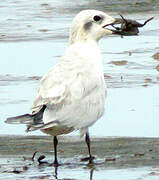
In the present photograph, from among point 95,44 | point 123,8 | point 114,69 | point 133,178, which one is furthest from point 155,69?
point 123,8

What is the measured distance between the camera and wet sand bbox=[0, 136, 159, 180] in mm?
8602

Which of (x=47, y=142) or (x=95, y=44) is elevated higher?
(x=95, y=44)

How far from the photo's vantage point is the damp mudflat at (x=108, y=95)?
8.80 meters

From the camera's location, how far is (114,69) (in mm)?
13531

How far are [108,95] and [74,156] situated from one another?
9.06ft

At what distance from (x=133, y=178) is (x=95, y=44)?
1.89 meters

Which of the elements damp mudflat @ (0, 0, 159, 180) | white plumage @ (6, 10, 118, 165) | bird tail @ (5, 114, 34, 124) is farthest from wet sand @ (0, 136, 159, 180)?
bird tail @ (5, 114, 34, 124)

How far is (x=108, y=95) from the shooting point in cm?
1191

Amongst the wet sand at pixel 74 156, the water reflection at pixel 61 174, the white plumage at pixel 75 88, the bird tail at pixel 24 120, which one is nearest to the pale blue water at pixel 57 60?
the wet sand at pixel 74 156

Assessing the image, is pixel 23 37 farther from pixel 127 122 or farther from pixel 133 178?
pixel 133 178

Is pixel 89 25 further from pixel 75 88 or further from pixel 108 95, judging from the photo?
pixel 108 95

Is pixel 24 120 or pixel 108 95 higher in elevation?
pixel 108 95

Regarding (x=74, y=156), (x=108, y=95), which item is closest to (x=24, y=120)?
(x=74, y=156)

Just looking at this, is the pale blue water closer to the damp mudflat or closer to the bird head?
the damp mudflat
